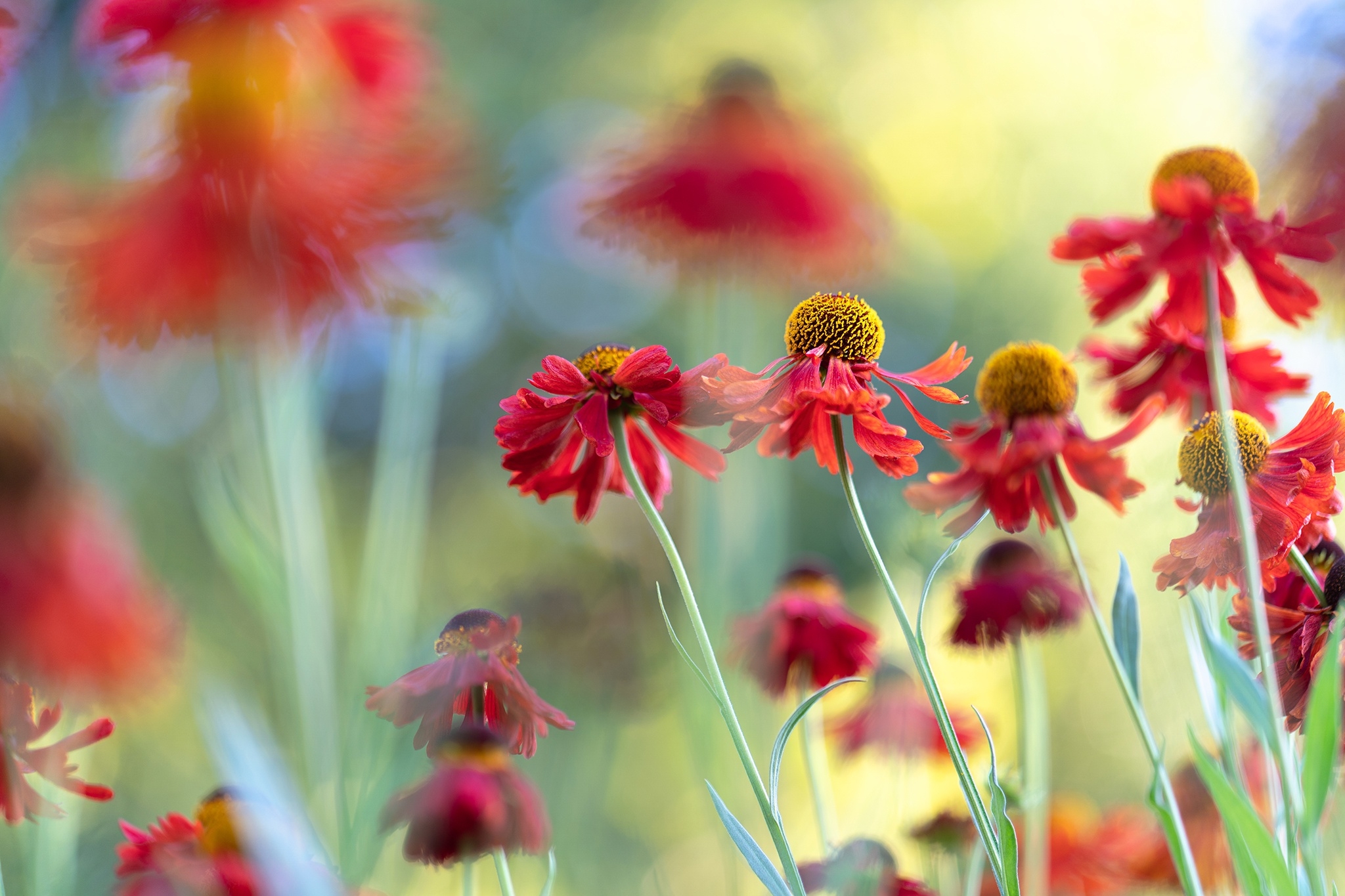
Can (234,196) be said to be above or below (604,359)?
above

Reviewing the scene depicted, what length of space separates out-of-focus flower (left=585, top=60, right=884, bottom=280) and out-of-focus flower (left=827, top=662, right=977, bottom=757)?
0.52 m

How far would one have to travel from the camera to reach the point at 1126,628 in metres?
0.36

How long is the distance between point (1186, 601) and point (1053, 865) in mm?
347

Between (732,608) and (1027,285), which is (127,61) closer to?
(732,608)

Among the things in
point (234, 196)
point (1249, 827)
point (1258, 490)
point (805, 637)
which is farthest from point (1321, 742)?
point (234, 196)

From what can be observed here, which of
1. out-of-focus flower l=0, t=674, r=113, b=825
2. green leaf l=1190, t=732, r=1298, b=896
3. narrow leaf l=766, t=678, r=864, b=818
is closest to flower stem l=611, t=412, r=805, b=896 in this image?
narrow leaf l=766, t=678, r=864, b=818

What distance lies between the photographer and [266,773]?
28cm

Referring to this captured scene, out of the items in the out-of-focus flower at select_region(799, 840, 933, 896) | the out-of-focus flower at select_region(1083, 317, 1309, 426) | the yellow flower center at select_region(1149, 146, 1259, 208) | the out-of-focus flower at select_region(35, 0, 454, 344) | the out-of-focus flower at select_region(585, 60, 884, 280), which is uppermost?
the out-of-focus flower at select_region(585, 60, 884, 280)

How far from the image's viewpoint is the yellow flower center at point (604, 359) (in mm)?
395

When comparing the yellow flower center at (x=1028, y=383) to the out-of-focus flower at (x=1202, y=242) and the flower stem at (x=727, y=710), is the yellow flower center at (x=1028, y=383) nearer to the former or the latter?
the out-of-focus flower at (x=1202, y=242)

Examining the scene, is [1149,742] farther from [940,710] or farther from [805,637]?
[805,637]

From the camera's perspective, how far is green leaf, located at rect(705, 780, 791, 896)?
29cm

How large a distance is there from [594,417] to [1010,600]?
0.36m

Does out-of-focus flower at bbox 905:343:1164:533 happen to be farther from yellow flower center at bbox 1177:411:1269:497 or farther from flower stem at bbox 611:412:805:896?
flower stem at bbox 611:412:805:896
